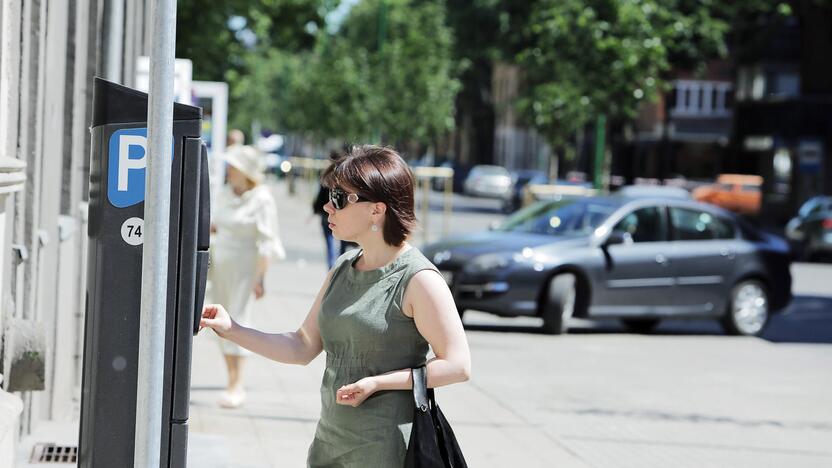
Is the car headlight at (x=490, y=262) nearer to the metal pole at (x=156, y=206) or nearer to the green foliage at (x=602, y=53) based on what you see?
the green foliage at (x=602, y=53)

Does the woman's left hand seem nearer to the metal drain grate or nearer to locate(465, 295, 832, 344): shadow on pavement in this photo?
the metal drain grate

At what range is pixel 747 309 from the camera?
16.6m

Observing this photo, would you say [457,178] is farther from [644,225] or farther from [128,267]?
[128,267]

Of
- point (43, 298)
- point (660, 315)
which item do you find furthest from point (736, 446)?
A: point (660, 315)

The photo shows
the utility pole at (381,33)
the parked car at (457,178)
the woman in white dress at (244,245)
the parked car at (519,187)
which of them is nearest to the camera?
the woman in white dress at (244,245)

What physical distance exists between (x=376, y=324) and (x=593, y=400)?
7.18 metres

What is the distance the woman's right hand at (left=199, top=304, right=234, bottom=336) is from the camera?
4371mm

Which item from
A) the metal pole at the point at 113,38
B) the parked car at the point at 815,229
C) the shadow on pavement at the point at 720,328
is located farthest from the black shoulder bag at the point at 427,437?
the parked car at the point at 815,229

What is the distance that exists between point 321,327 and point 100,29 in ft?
20.5

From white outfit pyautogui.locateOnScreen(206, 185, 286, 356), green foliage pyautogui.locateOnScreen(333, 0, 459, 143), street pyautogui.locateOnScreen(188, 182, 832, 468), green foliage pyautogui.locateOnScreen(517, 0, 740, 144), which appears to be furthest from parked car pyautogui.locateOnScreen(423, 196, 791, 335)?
green foliage pyautogui.locateOnScreen(333, 0, 459, 143)

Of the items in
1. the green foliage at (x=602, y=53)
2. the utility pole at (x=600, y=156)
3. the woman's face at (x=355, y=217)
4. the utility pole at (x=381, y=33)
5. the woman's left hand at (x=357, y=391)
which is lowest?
the woman's left hand at (x=357, y=391)

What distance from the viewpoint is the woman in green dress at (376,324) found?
417cm

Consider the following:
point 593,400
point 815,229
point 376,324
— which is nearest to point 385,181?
point 376,324

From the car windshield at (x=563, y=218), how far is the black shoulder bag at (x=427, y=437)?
38.9 feet
